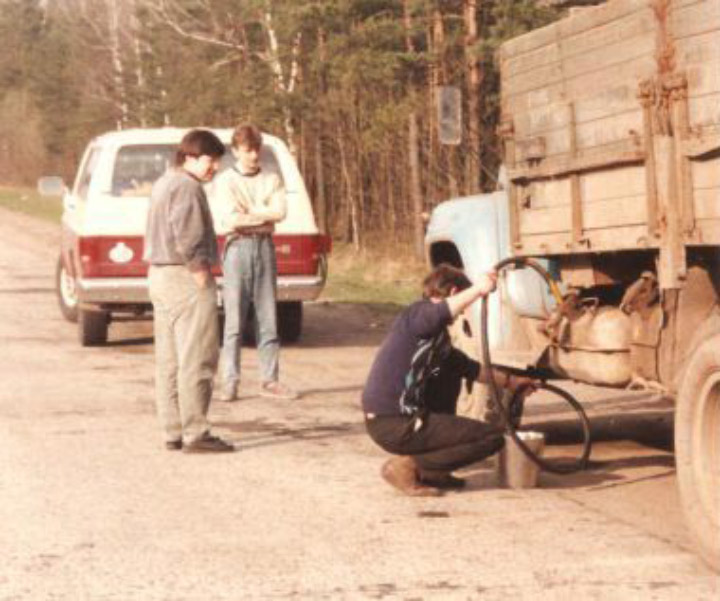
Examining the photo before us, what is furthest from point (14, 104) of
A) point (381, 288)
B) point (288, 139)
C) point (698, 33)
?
point (698, 33)

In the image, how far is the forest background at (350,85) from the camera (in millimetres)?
26484

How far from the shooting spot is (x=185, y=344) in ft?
31.3

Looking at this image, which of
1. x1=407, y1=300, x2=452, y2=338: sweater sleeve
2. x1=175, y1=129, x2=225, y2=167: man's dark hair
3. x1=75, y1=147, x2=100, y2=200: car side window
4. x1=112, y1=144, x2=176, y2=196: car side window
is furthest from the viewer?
x1=75, y1=147, x2=100, y2=200: car side window

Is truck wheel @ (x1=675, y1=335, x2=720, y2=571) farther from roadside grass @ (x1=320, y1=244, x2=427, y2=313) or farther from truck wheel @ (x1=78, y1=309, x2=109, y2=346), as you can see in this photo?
roadside grass @ (x1=320, y1=244, x2=427, y2=313)

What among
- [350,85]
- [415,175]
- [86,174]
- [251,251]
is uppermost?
[350,85]

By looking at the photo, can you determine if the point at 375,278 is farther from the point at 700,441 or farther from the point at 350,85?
the point at 700,441

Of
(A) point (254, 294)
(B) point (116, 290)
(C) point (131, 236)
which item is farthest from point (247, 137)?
(B) point (116, 290)

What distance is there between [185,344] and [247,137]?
9.51 ft

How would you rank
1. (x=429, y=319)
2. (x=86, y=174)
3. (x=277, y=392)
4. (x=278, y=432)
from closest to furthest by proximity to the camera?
1. (x=429, y=319)
2. (x=278, y=432)
3. (x=277, y=392)
4. (x=86, y=174)

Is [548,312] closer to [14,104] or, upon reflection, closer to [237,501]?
[237,501]

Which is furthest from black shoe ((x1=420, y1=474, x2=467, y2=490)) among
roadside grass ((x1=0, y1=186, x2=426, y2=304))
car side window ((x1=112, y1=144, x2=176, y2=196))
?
roadside grass ((x1=0, y1=186, x2=426, y2=304))

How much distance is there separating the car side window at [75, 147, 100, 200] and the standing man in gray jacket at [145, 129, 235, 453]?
6173mm

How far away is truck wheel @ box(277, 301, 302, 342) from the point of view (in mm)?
16031

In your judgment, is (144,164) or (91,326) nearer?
(91,326)
